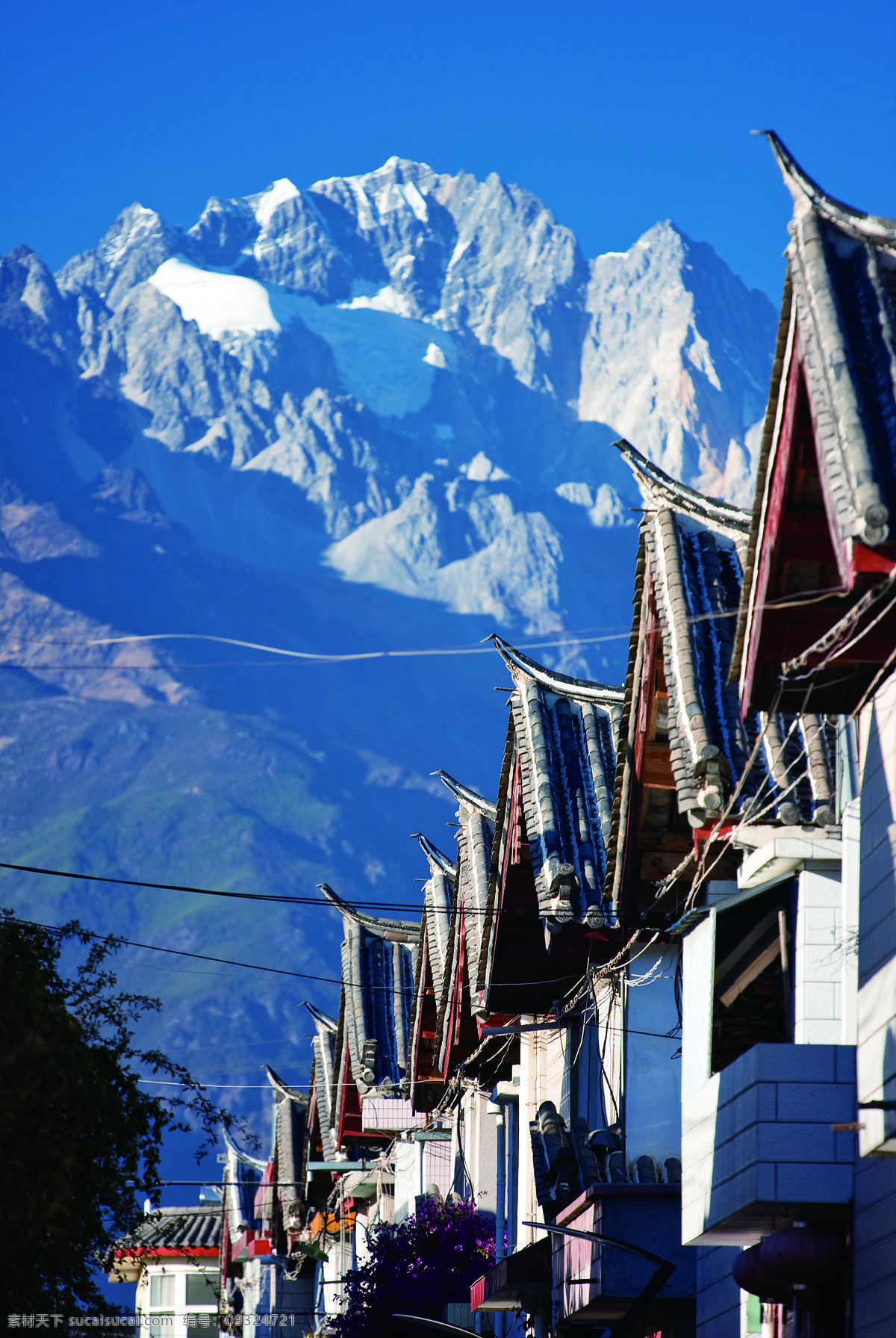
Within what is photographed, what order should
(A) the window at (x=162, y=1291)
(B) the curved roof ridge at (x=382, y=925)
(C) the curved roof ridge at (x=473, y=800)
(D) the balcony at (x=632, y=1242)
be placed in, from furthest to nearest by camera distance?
(A) the window at (x=162, y=1291) < (B) the curved roof ridge at (x=382, y=925) < (C) the curved roof ridge at (x=473, y=800) < (D) the balcony at (x=632, y=1242)

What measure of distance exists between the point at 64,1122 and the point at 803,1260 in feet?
24.2

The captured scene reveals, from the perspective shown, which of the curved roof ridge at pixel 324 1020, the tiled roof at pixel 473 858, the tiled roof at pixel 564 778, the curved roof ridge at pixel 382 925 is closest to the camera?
the tiled roof at pixel 564 778

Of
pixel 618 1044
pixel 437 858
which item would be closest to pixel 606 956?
pixel 618 1044

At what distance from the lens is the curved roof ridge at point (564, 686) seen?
80.8 feet

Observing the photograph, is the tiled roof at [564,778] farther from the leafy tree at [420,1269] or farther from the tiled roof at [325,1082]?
the tiled roof at [325,1082]

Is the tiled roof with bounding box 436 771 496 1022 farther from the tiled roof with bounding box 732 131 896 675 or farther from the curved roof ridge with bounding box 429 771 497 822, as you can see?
the tiled roof with bounding box 732 131 896 675

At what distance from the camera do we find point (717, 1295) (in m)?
18.6

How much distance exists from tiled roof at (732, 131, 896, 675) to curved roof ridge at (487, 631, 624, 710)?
11.4 meters

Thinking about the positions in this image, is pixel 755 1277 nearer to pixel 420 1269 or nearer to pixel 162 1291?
pixel 420 1269

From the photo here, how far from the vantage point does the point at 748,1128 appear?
48.6ft

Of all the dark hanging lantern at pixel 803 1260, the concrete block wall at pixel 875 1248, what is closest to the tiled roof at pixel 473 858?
the dark hanging lantern at pixel 803 1260

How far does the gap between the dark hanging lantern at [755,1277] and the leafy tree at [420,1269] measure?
51.5 feet

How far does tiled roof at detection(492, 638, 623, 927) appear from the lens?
21.5 metres

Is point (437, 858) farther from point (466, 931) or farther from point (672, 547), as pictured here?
point (672, 547)
